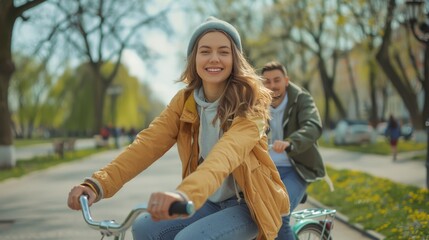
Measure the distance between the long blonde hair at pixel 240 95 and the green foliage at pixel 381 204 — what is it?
12.2 ft

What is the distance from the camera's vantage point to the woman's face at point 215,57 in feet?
10.8

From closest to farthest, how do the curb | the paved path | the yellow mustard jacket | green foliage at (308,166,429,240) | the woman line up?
the yellow mustard jacket → the woman → green foliage at (308,166,429,240) → the curb → the paved path

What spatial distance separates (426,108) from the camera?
26750 mm

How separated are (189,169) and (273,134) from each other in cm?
216

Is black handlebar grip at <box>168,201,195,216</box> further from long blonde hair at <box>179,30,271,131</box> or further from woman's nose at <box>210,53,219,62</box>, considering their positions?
woman's nose at <box>210,53,219,62</box>

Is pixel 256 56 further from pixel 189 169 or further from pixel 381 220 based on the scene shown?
pixel 189 169

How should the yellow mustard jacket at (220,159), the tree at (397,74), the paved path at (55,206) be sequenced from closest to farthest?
1. the yellow mustard jacket at (220,159)
2. the paved path at (55,206)
3. the tree at (397,74)

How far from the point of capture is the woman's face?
10.8ft

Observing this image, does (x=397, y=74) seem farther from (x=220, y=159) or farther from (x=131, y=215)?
(x=131, y=215)

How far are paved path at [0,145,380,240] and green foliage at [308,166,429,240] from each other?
36 centimetres

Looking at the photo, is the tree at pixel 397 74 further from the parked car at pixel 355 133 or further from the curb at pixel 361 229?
the curb at pixel 361 229

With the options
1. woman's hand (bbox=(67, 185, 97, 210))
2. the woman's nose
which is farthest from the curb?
woman's hand (bbox=(67, 185, 97, 210))

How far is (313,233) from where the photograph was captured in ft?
16.0

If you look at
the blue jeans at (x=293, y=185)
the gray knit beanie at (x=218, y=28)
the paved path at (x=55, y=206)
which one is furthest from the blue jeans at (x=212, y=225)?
the paved path at (x=55, y=206)
